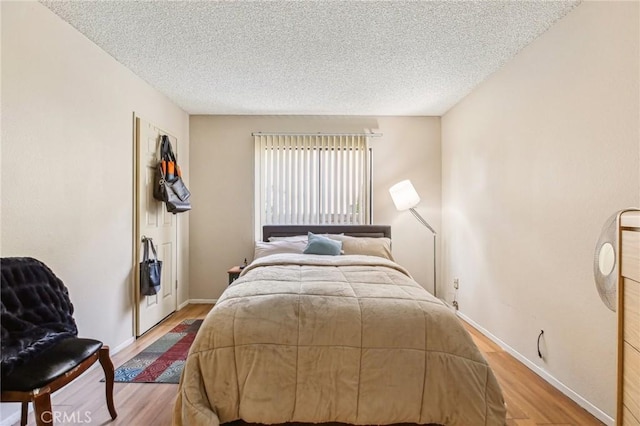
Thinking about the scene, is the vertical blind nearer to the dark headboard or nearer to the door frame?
the dark headboard

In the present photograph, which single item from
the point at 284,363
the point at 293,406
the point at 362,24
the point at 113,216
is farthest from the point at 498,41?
the point at 113,216

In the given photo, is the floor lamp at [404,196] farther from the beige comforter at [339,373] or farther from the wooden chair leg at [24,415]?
the wooden chair leg at [24,415]

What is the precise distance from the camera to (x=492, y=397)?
5.31 ft

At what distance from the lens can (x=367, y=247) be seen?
11.0ft

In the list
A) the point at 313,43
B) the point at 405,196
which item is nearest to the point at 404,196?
the point at 405,196

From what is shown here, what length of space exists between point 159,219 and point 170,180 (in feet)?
1.46

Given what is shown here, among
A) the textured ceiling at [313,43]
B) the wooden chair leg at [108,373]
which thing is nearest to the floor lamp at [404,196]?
the textured ceiling at [313,43]

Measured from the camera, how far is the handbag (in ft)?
10.6

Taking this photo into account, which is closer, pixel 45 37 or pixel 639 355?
pixel 639 355

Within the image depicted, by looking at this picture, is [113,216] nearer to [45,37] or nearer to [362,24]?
[45,37]

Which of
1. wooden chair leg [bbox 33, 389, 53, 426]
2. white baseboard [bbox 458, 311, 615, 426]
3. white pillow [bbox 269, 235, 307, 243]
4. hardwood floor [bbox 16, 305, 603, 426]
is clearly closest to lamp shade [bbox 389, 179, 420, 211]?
white pillow [bbox 269, 235, 307, 243]

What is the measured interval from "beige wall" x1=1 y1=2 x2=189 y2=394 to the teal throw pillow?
1699mm

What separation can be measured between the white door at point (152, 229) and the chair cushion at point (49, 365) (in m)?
1.40

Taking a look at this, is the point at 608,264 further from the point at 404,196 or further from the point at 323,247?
the point at 404,196
